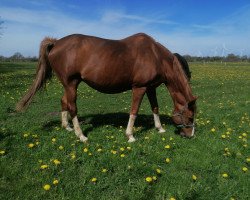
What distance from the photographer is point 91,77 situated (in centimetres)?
873

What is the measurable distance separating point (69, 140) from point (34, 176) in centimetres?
222

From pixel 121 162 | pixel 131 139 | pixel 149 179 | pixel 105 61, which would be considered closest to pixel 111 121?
pixel 131 139

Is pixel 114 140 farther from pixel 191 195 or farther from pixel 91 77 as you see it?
pixel 191 195

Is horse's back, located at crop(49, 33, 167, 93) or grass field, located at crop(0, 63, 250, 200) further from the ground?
horse's back, located at crop(49, 33, 167, 93)

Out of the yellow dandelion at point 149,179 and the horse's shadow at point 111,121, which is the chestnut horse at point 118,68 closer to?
the horse's shadow at point 111,121

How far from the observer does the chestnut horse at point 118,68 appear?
871 cm

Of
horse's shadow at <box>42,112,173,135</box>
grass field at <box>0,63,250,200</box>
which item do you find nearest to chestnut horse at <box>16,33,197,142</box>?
grass field at <box>0,63,250,200</box>

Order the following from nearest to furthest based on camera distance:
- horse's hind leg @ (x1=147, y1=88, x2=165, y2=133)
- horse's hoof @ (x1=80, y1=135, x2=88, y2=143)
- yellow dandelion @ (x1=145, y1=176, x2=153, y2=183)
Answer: yellow dandelion @ (x1=145, y1=176, x2=153, y2=183) < horse's hoof @ (x1=80, y1=135, x2=88, y2=143) < horse's hind leg @ (x1=147, y1=88, x2=165, y2=133)

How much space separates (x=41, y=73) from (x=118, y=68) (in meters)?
2.42

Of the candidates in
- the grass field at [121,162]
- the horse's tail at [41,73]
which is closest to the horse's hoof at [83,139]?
the grass field at [121,162]

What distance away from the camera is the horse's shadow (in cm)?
1004

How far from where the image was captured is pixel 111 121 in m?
11.2

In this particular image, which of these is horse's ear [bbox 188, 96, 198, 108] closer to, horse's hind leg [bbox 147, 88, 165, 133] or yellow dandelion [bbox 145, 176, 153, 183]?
horse's hind leg [bbox 147, 88, 165, 133]

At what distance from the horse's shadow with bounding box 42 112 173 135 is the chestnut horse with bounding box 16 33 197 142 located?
126 centimetres
